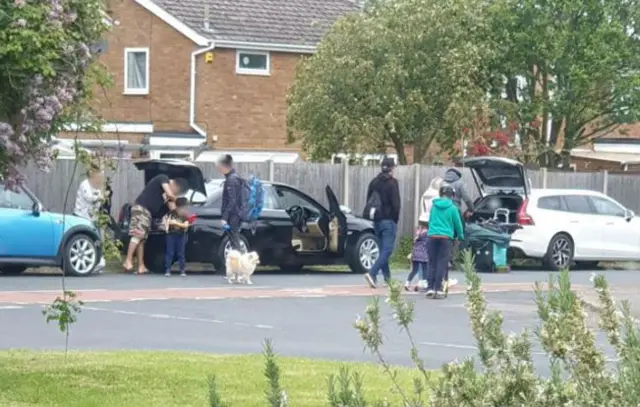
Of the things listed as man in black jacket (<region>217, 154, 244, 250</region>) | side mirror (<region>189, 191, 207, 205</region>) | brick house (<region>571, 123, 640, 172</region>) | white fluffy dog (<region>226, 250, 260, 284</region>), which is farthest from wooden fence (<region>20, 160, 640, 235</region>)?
brick house (<region>571, 123, 640, 172</region>)

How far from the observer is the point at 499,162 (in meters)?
26.6

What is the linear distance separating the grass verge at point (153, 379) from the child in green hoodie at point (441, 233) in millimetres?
7468

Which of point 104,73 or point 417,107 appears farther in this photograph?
point 417,107

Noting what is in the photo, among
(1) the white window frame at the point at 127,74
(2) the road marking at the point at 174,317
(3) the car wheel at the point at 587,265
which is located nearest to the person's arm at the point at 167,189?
(2) the road marking at the point at 174,317

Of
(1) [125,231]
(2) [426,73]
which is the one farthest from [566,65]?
(1) [125,231]

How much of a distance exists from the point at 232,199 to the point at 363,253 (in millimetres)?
4048

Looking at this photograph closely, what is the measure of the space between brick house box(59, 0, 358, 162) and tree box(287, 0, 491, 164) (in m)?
4.94

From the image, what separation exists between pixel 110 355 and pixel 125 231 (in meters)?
11.9

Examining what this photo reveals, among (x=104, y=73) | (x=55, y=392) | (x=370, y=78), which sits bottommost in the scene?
(x=55, y=392)

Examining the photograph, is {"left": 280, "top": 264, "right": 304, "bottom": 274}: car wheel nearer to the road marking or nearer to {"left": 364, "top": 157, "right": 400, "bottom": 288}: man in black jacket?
{"left": 364, "top": 157, "right": 400, "bottom": 288}: man in black jacket

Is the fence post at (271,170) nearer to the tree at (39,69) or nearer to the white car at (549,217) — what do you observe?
the white car at (549,217)

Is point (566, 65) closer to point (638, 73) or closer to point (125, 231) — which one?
point (638, 73)

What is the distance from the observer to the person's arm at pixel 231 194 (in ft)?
71.4

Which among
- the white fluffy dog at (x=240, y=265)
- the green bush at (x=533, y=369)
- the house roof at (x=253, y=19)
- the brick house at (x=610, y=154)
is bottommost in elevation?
the white fluffy dog at (x=240, y=265)
